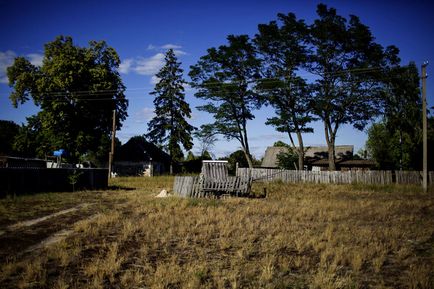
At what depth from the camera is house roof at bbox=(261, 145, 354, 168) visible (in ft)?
160

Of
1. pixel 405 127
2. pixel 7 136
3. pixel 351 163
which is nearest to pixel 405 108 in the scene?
pixel 405 127

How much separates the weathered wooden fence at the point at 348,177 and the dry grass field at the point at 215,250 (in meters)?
17.2

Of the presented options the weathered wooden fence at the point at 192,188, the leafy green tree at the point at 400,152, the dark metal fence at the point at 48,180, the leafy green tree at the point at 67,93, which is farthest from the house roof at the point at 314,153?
the weathered wooden fence at the point at 192,188

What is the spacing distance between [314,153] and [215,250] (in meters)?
45.6

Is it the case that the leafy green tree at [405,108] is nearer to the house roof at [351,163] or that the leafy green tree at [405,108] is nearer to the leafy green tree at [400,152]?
the leafy green tree at [400,152]

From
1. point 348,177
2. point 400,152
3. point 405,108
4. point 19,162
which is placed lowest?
point 348,177

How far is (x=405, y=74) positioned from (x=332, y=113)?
29.4ft

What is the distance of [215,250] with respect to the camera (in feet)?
24.8

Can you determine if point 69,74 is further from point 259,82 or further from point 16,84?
point 259,82

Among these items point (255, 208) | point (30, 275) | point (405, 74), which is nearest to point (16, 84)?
point (255, 208)

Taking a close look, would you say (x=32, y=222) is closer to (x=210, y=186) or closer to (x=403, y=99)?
(x=210, y=186)

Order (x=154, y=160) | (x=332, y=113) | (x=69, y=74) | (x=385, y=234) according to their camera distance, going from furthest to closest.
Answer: (x=154, y=160)
(x=332, y=113)
(x=69, y=74)
(x=385, y=234)

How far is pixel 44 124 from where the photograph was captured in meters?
33.5

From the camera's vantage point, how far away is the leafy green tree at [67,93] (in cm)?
3347
